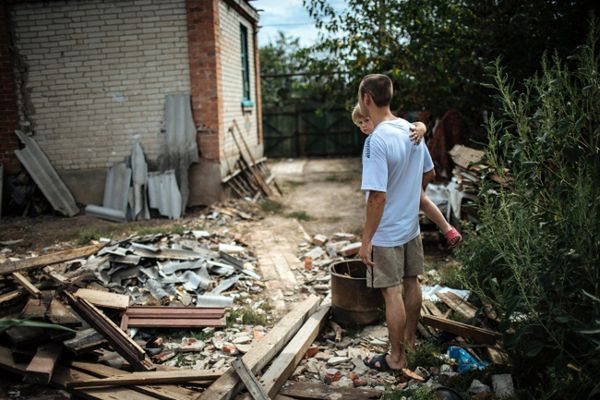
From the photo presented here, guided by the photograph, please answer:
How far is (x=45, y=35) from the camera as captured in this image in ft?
29.2

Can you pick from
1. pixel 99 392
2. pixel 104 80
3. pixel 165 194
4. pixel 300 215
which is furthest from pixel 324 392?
pixel 104 80

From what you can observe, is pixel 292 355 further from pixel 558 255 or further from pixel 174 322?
pixel 558 255

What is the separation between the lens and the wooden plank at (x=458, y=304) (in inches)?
165

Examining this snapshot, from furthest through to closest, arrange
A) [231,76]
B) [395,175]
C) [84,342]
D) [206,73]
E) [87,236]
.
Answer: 1. [231,76]
2. [206,73]
3. [87,236]
4. [84,342]
5. [395,175]

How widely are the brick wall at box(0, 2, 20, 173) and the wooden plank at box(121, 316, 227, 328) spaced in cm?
629

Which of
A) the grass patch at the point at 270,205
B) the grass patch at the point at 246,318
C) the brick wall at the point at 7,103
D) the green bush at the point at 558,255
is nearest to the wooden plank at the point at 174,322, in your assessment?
the grass patch at the point at 246,318

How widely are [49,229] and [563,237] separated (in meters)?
7.89

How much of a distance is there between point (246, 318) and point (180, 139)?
16.7ft

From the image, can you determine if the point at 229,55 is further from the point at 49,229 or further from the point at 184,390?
the point at 184,390

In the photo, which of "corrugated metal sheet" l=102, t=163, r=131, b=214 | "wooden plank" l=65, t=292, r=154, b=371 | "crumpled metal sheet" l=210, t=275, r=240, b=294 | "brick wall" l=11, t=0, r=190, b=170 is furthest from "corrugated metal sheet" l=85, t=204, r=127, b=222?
"wooden plank" l=65, t=292, r=154, b=371

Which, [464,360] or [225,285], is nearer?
[464,360]

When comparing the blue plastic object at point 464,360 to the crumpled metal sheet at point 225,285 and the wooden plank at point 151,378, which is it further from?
the crumpled metal sheet at point 225,285

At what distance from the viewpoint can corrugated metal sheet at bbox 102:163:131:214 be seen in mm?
9039

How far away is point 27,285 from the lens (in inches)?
174
